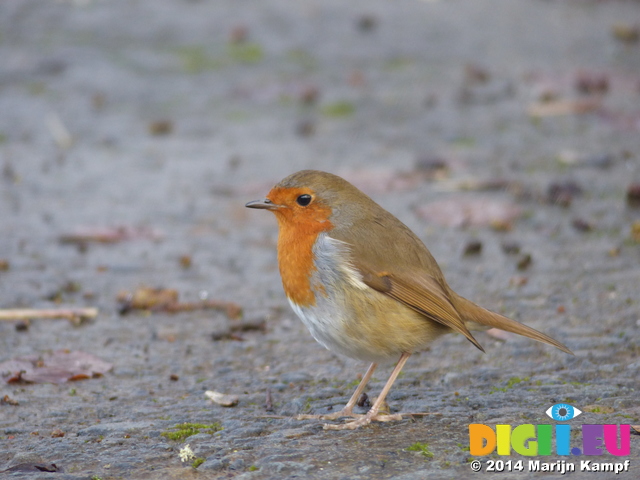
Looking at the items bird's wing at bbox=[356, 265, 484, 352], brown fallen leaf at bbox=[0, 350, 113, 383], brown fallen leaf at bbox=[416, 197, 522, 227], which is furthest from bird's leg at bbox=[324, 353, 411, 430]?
brown fallen leaf at bbox=[416, 197, 522, 227]

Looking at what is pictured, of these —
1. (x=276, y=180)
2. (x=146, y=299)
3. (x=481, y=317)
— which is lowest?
(x=146, y=299)

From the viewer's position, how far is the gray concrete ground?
338 cm

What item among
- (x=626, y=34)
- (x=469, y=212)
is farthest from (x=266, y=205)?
(x=626, y=34)

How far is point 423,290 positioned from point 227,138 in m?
4.61

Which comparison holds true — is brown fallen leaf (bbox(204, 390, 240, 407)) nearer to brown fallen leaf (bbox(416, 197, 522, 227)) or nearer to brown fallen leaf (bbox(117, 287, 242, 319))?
brown fallen leaf (bbox(117, 287, 242, 319))

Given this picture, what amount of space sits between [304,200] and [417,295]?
66cm

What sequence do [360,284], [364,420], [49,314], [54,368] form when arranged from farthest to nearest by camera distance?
[49,314]
[54,368]
[360,284]
[364,420]

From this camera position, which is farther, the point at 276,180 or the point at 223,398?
the point at 276,180

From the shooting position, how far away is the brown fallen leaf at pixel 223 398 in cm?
364

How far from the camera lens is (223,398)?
369 cm

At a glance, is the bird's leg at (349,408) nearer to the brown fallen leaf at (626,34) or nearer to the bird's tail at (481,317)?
the bird's tail at (481,317)

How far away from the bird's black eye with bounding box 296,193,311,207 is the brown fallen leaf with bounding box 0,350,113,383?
116cm

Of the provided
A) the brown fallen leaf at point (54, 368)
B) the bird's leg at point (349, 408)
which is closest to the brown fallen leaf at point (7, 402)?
the brown fallen leaf at point (54, 368)

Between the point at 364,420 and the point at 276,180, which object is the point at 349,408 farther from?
the point at 276,180
